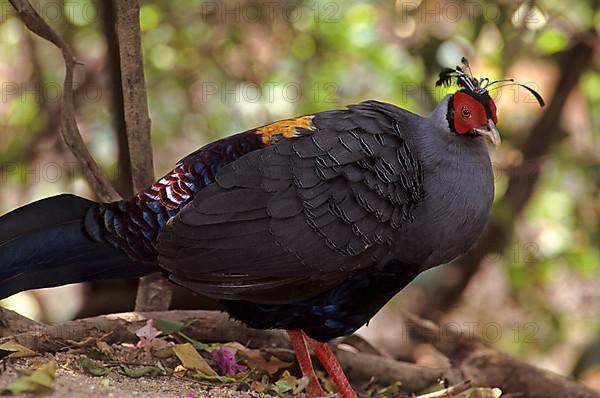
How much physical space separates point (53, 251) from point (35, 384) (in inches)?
32.5

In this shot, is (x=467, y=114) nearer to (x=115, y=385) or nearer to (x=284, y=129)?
(x=284, y=129)

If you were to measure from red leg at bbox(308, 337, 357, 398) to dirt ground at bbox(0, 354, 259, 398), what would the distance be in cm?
36

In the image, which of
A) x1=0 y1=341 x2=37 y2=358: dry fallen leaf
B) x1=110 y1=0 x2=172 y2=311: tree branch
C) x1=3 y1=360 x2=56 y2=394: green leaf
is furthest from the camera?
x1=110 y1=0 x2=172 y2=311: tree branch

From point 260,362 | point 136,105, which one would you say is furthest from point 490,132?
point 136,105

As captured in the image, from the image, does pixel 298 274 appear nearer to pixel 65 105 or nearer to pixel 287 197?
pixel 287 197

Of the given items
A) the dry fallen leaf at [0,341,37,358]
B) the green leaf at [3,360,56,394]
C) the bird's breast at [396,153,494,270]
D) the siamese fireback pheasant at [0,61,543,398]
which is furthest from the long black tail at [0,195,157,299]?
the bird's breast at [396,153,494,270]

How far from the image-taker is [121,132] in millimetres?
5402

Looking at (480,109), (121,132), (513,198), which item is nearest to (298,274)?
(480,109)

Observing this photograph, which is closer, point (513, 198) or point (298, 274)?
point (298, 274)

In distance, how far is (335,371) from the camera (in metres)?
3.69

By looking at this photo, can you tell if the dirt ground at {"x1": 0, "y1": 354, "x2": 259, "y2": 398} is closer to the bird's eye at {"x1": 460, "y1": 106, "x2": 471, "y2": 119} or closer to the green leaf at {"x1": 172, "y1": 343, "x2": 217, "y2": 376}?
the green leaf at {"x1": 172, "y1": 343, "x2": 217, "y2": 376}

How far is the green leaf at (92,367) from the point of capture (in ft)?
10.9

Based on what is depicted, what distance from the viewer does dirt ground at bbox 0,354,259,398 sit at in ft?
9.82

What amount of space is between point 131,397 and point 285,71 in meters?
4.27
